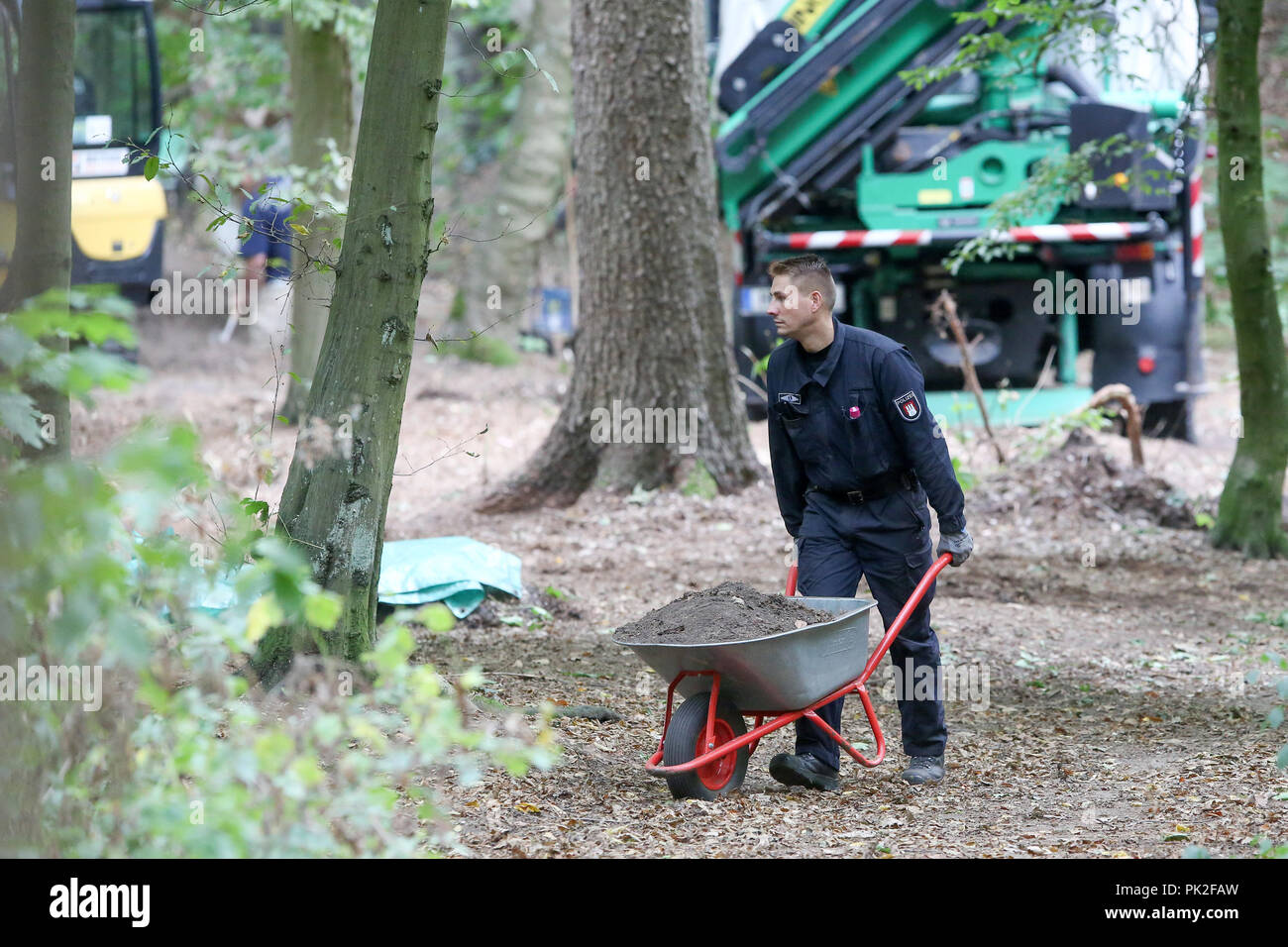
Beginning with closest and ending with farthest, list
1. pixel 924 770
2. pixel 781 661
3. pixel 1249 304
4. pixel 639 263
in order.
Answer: pixel 781 661
pixel 924 770
pixel 1249 304
pixel 639 263

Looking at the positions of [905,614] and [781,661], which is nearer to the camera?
[781,661]

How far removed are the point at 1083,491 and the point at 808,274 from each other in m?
5.43

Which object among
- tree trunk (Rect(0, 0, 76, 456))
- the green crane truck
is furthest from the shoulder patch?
the green crane truck

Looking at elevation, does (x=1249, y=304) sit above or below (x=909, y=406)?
above

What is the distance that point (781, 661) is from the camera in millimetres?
3770

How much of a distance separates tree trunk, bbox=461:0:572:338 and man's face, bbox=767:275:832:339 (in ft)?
39.3

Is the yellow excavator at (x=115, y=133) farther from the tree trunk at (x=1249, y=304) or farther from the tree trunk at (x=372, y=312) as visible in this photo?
the tree trunk at (x=1249, y=304)

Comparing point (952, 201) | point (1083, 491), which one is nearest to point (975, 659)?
point (1083, 491)

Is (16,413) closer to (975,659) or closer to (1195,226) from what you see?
(975,659)

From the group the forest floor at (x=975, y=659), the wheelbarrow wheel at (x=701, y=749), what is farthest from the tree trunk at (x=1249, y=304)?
the wheelbarrow wheel at (x=701, y=749)

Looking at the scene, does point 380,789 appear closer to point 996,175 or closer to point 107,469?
point 107,469

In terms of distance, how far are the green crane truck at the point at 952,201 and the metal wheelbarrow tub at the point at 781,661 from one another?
6817 millimetres

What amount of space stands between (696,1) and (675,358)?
2.36 meters
